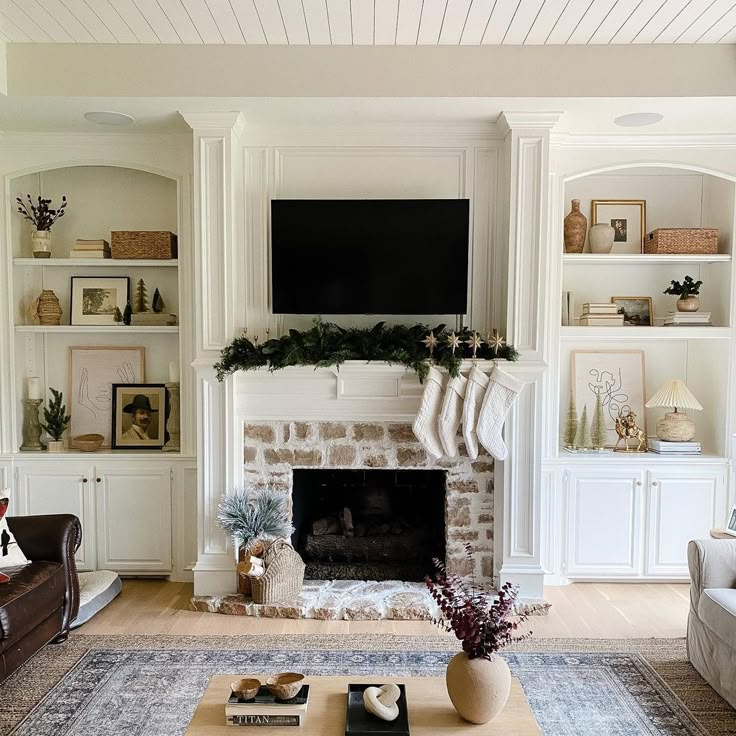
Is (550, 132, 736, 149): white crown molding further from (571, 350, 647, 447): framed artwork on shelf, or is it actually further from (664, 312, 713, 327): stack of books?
(571, 350, 647, 447): framed artwork on shelf

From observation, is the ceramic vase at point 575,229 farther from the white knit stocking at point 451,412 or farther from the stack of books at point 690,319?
the white knit stocking at point 451,412

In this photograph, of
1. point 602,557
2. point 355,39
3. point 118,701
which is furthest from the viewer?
point 602,557

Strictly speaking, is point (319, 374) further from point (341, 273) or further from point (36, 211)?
point (36, 211)

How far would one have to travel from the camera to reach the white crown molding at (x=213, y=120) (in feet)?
10.9

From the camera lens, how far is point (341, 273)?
3494 mm

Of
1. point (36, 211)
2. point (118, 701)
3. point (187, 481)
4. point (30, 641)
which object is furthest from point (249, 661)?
point (36, 211)

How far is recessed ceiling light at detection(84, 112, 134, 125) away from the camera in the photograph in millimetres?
3357

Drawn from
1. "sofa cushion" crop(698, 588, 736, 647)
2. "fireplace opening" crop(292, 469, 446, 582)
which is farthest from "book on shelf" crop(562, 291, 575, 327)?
"sofa cushion" crop(698, 588, 736, 647)

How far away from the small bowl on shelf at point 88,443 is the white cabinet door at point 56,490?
0.10m

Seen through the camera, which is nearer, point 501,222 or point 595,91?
point 595,91

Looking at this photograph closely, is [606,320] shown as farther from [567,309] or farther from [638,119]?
[638,119]

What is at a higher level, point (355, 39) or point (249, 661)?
point (355, 39)

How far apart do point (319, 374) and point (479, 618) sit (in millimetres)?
1843

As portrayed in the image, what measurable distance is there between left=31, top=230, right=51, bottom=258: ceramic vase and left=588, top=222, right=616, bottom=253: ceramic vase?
3.27 meters
